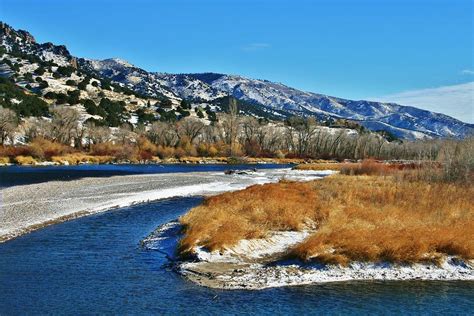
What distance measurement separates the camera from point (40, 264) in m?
17.8

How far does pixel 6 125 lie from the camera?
9106 cm

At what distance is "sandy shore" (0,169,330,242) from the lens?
26547mm

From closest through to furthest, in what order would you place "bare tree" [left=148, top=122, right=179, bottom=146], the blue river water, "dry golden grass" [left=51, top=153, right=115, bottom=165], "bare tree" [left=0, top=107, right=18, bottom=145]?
the blue river water < "dry golden grass" [left=51, top=153, right=115, bottom=165] < "bare tree" [left=0, top=107, right=18, bottom=145] < "bare tree" [left=148, top=122, right=179, bottom=146]

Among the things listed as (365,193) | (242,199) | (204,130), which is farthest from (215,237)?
(204,130)

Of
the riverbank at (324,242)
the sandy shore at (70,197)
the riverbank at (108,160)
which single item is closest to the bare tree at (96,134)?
the riverbank at (108,160)

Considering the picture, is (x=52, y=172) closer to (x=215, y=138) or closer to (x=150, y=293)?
(x=150, y=293)

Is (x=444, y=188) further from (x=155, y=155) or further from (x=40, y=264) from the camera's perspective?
(x=155, y=155)

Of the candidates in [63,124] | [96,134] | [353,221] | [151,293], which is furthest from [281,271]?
[96,134]

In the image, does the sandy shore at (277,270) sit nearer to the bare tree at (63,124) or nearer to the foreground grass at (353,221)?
the foreground grass at (353,221)

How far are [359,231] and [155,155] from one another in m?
97.4

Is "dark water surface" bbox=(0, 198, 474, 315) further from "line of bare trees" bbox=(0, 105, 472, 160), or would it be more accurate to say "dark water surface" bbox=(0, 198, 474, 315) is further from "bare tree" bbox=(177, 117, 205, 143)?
"bare tree" bbox=(177, 117, 205, 143)

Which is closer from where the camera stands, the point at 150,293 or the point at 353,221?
the point at 150,293

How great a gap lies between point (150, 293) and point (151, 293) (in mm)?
30

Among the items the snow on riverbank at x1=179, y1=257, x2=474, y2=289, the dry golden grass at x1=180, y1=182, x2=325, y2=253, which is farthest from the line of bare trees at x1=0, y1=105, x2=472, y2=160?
the snow on riverbank at x1=179, y1=257, x2=474, y2=289
